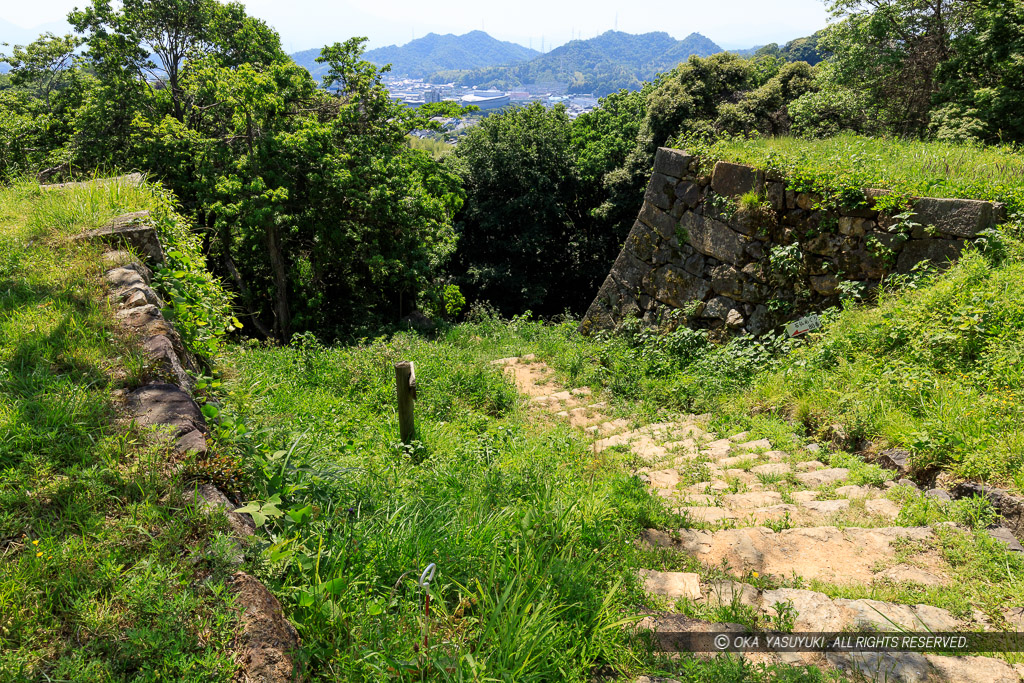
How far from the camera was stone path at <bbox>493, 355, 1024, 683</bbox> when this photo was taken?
2238 millimetres

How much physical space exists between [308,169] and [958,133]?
11199 mm

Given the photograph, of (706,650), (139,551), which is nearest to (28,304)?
(139,551)

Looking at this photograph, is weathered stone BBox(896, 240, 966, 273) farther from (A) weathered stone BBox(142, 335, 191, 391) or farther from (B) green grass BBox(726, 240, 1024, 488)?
(A) weathered stone BBox(142, 335, 191, 391)

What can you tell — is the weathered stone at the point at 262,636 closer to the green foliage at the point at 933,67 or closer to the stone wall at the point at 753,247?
the stone wall at the point at 753,247

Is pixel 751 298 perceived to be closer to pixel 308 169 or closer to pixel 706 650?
pixel 706 650

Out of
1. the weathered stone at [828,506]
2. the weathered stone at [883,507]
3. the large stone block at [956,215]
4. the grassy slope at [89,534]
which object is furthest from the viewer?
the large stone block at [956,215]

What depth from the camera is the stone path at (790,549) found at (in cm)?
224

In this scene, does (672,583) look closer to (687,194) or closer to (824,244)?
(824,244)

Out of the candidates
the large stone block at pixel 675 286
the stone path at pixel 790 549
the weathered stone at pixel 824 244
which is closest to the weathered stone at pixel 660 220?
the large stone block at pixel 675 286

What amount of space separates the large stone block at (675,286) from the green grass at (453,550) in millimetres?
3612

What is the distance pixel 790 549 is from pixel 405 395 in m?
2.80

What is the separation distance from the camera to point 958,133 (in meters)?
8.42

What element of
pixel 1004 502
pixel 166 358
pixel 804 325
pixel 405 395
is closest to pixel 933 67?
pixel 804 325

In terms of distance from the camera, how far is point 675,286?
773 centimetres
